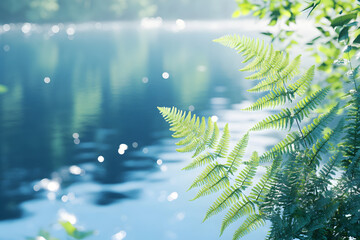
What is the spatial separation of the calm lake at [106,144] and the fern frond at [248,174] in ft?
2.41

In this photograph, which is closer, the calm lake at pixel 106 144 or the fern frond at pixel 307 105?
the fern frond at pixel 307 105

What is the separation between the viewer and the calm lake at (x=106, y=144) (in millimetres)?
13375

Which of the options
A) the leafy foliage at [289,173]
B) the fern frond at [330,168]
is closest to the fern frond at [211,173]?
the leafy foliage at [289,173]

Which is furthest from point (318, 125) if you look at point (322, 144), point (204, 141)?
point (204, 141)

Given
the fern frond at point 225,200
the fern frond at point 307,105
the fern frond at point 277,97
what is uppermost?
the fern frond at point 277,97

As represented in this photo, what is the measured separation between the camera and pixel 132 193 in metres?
15.3

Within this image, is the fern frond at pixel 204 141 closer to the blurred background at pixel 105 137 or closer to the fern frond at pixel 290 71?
the fern frond at pixel 290 71

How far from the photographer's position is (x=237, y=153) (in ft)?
6.04

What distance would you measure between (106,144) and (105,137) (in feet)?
3.25

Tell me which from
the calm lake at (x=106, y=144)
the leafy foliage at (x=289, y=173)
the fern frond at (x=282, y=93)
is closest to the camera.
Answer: the leafy foliage at (x=289, y=173)

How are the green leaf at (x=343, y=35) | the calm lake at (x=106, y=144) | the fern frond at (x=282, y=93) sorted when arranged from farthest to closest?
the calm lake at (x=106, y=144), the green leaf at (x=343, y=35), the fern frond at (x=282, y=93)

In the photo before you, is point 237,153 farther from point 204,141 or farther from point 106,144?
point 106,144

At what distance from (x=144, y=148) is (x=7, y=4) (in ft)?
223

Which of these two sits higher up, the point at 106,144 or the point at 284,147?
the point at 106,144
